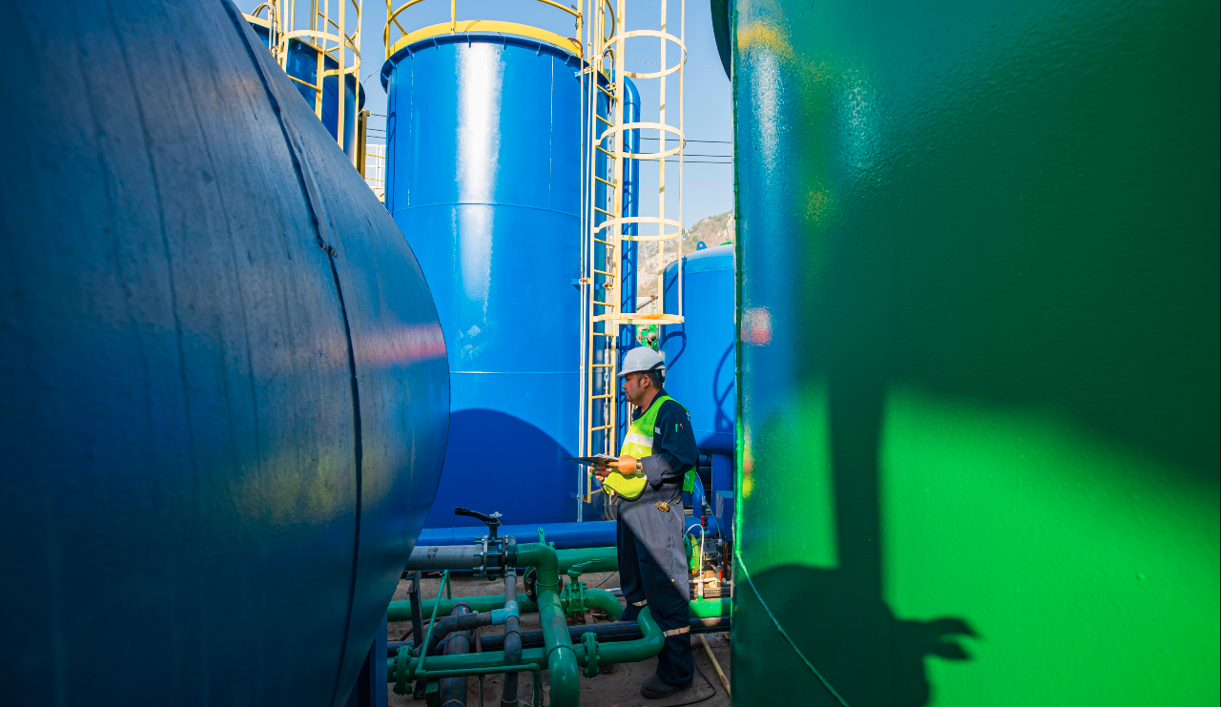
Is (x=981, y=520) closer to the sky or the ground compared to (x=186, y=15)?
closer to the ground

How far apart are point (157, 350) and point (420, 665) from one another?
272 cm

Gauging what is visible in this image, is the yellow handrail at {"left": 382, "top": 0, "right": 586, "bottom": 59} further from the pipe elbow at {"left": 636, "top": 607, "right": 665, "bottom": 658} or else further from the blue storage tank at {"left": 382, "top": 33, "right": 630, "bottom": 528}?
the pipe elbow at {"left": 636, "top": 607, "right": 665, "bottom": 658}

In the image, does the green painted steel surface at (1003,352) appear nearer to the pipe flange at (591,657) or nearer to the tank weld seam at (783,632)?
the tank weld seam at (783,632)

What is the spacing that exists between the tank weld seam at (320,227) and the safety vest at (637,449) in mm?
2482

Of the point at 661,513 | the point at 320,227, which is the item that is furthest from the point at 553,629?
the point at 320,227

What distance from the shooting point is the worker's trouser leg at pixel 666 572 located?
3.44 m

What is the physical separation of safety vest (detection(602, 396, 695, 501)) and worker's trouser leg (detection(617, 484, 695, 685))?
9 centimetres

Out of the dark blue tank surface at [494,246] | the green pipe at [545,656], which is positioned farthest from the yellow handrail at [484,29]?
the green pipe at [545,656]

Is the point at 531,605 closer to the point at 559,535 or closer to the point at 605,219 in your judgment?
the point at 559,535

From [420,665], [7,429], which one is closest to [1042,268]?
[7,429]

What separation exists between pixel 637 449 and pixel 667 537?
514 millimetres

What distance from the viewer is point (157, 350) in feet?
1.89

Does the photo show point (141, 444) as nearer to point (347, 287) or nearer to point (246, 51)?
point (347, 287)

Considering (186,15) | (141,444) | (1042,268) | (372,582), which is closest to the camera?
(141,444)
